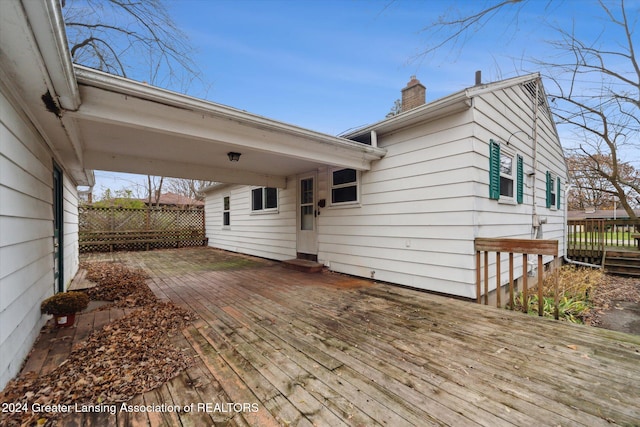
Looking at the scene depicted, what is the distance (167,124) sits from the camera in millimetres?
2859

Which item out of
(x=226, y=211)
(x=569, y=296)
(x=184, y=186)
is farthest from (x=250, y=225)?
(x=184, y=186)

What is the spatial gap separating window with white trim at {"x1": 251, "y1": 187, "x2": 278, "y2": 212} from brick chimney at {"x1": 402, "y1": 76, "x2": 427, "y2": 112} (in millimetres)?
4196

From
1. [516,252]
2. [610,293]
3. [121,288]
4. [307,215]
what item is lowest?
[610,293]

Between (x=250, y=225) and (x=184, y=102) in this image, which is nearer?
(x=184, y=102)

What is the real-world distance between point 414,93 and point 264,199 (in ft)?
16.5

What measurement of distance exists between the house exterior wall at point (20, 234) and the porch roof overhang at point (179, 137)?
435 millimetres

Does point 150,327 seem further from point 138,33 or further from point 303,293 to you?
point 138,33

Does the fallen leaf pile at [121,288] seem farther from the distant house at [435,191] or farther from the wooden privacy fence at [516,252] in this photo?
the wooden privacy fence at [516,252]

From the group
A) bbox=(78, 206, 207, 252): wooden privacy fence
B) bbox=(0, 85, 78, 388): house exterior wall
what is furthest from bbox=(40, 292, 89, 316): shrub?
bbox=(78, 206, 207, 252): wooden privacy fence

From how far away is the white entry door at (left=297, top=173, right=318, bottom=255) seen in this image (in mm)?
6379

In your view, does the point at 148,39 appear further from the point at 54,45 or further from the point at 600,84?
the point at 600,84

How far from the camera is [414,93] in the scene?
538cm

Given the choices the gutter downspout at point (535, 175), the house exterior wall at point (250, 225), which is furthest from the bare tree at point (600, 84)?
the house exterior wall at point (250, 225)

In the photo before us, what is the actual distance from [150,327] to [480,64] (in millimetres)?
6047
